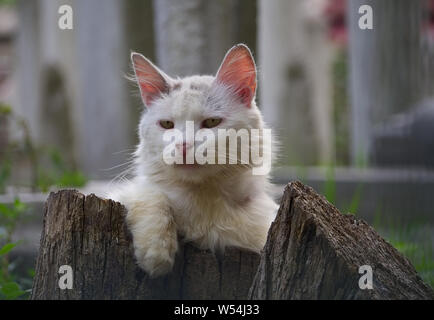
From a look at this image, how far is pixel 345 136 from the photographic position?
10695 mm

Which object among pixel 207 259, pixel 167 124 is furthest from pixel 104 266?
pixel 167 124

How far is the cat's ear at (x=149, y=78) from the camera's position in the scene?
2.44 meters

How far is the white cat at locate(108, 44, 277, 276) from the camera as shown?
2.22 metres

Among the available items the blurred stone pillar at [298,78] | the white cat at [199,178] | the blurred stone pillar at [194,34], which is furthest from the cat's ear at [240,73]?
the blurred stone pillar at [298,78]

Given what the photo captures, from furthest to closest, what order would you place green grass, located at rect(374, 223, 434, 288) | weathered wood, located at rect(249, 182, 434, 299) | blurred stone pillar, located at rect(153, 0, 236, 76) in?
blurred stone pillar, located at rect(153, 0, 236, 76) < green grass, located at rect(374, 223, 434, 288) < weathered wood, located at rect(249, 182, 434, 299)

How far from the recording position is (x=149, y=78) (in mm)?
2475

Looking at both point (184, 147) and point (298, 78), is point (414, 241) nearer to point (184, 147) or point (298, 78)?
point (184, 147)

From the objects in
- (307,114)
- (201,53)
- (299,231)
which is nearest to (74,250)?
(299,231)

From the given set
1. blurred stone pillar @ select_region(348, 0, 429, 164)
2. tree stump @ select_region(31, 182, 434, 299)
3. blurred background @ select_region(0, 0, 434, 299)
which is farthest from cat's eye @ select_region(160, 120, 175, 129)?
blurred stone pillar @ select_region(348, 0, 429, 164)

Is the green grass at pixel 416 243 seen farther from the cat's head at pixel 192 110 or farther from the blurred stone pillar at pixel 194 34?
the blurred stone pillar at pixel 194 34

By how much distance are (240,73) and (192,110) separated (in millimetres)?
282

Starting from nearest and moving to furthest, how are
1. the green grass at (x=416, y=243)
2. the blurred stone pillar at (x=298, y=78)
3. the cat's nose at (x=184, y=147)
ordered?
the cat's nose at (x=184, y=147)
the green grass at (x=416, y=243)
the blurred stone pillar at (x=298, y=78)

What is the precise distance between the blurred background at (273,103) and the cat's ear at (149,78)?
2.01 ft

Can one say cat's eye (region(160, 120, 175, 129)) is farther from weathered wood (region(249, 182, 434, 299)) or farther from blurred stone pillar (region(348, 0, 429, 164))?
blurred stone pillar (region(348, 0, 429, 164))
